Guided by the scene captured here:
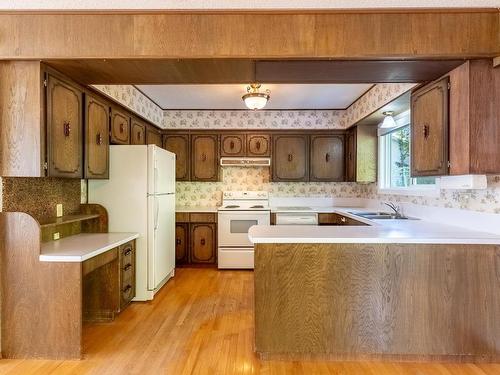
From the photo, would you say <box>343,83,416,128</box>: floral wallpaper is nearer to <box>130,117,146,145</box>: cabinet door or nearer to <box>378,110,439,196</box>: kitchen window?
<box>378,110,439,196</box>: kitchen window

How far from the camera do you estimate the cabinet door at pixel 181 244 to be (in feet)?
16.0

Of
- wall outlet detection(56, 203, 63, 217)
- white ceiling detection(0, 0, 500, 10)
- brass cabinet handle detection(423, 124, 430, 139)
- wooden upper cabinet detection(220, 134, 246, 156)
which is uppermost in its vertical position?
white ceiling detection(0, 0, 500, 10)

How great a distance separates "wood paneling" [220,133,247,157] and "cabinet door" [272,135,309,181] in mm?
516

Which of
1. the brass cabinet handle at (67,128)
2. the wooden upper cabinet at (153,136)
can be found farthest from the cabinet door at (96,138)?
the wooden upper cabinet at (153,136)

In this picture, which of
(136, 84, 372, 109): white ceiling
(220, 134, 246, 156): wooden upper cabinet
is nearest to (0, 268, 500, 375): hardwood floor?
(220, 134, 246, 156): wooden upper cabinet

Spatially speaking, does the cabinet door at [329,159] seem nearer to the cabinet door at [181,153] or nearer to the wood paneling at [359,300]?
the cabinet door at [181,153]

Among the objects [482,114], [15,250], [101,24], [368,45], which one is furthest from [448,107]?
[15,250]

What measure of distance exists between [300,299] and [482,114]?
1.74 m

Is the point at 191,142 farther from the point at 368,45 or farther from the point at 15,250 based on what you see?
the point at 368,45

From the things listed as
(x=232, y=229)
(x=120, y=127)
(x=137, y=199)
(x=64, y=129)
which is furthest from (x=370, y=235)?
(x=120, y=127)

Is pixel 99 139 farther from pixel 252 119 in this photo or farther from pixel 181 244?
pixel 252 119

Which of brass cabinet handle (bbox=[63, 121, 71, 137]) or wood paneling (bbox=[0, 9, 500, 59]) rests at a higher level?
wood paneling (bbox=[0, 9, 500, 59])

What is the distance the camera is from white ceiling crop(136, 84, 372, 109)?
405cm

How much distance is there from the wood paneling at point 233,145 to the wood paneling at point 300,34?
3064mm
